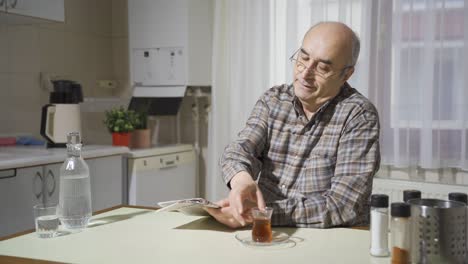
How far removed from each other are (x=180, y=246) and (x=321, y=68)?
0.85 metres

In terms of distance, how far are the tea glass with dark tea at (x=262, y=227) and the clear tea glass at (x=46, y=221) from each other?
1.71ft

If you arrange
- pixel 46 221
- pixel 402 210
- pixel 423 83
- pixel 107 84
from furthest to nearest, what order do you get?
pixel 107 84
pixel 423 83
pixel 46 221
pixel 402 210

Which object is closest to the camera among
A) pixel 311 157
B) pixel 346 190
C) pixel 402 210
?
pixel 402 210

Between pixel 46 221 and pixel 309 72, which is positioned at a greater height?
pixel 309 72

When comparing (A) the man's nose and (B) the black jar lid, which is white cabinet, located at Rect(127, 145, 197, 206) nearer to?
(A) the man's nose

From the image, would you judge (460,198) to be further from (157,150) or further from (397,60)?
(157,150)

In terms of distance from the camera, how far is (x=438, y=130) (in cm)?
283

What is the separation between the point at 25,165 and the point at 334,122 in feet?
4.80

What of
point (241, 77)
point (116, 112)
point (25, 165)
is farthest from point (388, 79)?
point (25, 165)

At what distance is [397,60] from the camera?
292 centimetres

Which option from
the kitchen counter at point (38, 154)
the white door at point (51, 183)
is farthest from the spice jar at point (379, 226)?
the white door at point (51, 183)

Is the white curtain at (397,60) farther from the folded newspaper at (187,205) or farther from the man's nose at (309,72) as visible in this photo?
the folded newspaper at (187,205)

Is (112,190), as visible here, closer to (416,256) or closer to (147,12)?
(147,12)

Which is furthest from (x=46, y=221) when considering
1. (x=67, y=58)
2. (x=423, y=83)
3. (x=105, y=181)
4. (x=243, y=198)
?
(x=67, y=58)
